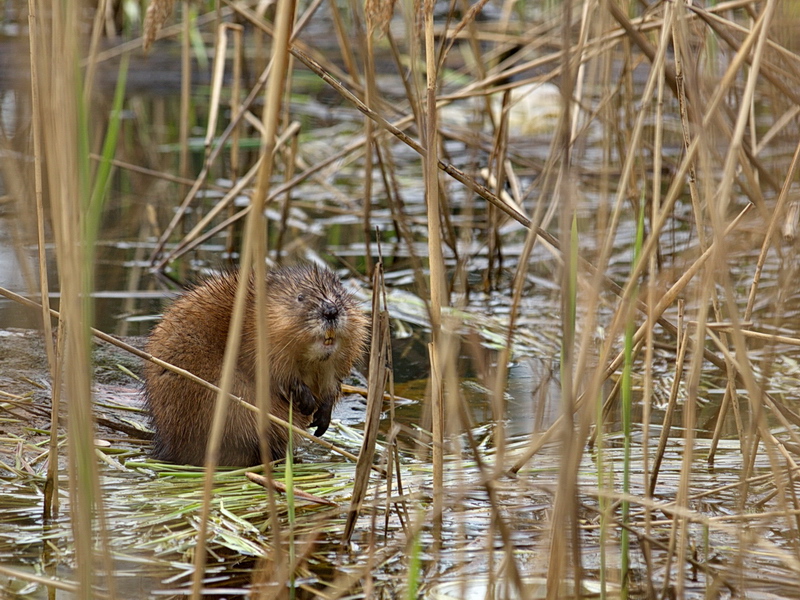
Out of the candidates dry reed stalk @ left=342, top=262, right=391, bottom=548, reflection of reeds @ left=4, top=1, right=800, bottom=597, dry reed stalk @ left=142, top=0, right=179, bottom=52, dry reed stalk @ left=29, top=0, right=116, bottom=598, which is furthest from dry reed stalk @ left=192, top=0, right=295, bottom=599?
dry reed stalk @ left=142, top=0, right=179, bottom=52

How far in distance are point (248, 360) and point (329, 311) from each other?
0.33m

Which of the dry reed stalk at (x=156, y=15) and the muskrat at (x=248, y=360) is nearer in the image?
the dry reed stalk at (x=156, y=15)

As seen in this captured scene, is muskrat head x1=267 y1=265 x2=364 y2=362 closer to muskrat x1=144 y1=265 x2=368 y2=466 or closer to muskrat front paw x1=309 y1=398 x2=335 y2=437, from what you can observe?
muskrat x1=144 y1=265 x2=368 y2=466

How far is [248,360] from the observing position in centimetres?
343

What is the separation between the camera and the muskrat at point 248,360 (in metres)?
3.30

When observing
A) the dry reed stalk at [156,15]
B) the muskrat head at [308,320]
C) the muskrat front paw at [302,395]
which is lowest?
the muskrat front paw at [302,395]

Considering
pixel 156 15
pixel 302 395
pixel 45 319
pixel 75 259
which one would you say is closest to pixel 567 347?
pixel 75 259

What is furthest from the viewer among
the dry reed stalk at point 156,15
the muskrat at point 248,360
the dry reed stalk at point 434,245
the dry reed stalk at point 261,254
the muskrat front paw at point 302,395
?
the muskrat front paw at point 302,395

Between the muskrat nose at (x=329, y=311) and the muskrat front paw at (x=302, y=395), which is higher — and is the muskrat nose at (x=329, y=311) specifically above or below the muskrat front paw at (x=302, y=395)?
above

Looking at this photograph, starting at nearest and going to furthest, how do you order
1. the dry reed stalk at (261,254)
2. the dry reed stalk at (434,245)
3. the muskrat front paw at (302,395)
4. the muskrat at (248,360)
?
the dry reed stalk at (261,254) → the dry reed stalk at (434,245) → the muskrat at (248,360) → the muskrat front paw at (302,395)

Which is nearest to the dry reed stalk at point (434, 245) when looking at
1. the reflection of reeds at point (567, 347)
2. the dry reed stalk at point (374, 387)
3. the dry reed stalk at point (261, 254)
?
the reflection of reeds at point (567, 347)

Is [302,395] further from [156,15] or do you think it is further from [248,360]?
[156,15]

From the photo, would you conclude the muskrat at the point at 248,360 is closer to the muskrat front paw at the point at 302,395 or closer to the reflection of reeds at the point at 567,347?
the muskrat front paw at the point at 302,395

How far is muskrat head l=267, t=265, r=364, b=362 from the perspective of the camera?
333 centimetres
